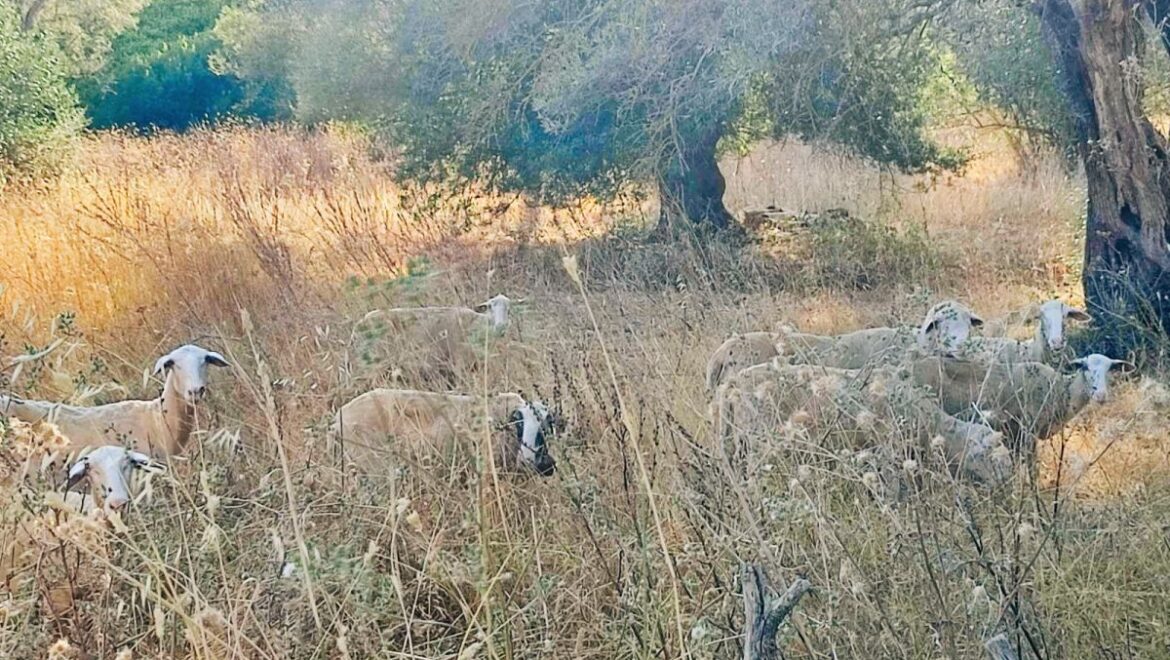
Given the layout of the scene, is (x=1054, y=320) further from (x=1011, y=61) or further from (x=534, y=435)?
(x=1011, y=61)

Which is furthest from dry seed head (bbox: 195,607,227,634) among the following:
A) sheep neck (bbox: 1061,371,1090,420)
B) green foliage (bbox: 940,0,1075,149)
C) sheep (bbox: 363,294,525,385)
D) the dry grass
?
green foliage (bbox: 940,0,1075,149)

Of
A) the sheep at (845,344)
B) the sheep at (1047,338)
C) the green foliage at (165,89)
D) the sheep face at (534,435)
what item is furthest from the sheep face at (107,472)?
the green foliage at (165,89)

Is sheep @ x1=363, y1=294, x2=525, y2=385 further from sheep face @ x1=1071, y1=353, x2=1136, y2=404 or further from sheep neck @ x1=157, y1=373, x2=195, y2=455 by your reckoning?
sheep face @ x1=1071, y1=353, x2=1136, y2=404

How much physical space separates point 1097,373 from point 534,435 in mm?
2673

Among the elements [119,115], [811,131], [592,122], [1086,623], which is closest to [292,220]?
A: [592,122]

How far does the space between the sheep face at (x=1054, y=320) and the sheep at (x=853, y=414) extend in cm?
174

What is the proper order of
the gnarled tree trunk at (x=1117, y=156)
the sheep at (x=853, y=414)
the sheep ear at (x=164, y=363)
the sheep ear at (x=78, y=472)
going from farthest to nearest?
1. the gnarled tree trunk at (x=1117, y=156)
2. the sheep ear at (x=164, y=363)
3. the sheep ear at (x=78, y=472)
4. the sheep at (x=853, y=414)

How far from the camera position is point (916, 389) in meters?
3.10

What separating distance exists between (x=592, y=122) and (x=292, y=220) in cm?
258

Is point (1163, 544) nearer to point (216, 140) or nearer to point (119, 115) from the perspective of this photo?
point (216, 140)

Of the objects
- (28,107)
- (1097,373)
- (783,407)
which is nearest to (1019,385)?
(1097,373)

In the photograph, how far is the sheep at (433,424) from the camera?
3512 millimetres

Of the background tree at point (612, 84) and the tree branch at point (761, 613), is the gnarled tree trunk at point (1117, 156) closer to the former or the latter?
the background tree at point (612, 84)

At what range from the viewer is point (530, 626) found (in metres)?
2.58
